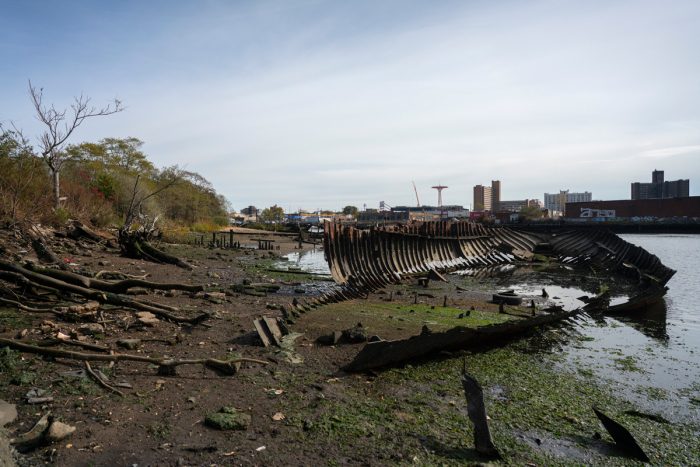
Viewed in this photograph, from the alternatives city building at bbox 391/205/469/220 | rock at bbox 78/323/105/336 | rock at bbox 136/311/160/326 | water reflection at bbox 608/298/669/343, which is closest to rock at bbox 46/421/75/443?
rock at bbox 78/323/105/336

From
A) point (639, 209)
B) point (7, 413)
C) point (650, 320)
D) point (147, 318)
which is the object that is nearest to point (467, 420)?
point (7, 413)

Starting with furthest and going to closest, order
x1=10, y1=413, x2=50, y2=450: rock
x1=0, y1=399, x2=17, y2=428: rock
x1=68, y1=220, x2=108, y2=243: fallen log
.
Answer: x1=68, y1=220, x2=108, y2=243: fallen log → x1=0, y1=399, x2=17, y2=428: rock → x1=10, y1=413, x2=50, y2=450: rock

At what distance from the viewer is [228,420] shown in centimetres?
469

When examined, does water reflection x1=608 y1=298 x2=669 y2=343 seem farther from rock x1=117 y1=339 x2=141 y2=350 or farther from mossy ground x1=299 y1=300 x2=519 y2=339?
rock x1=117 y1=339 x2=141 y2=350

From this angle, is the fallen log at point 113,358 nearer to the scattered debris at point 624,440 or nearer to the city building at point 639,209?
the scattered debris at point 624,440

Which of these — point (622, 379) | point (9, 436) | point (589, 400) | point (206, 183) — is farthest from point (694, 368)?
point (206, 183)

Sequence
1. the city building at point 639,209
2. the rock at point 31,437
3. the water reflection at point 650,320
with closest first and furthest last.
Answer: the rock at point 31,437, the water reflection at point 650,320, the city building at point 639,209

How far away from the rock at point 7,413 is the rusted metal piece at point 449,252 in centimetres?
774

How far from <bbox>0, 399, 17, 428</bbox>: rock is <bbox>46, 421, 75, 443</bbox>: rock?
0.47m

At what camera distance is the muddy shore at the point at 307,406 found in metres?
4.29

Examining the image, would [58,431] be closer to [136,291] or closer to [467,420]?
[467,420]

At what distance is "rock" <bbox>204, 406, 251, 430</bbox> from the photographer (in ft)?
15.1

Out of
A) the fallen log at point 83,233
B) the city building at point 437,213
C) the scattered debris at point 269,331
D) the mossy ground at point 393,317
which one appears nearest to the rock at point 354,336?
the mossy ground at point 393,317

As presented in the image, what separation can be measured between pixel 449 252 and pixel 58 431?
848 inches
